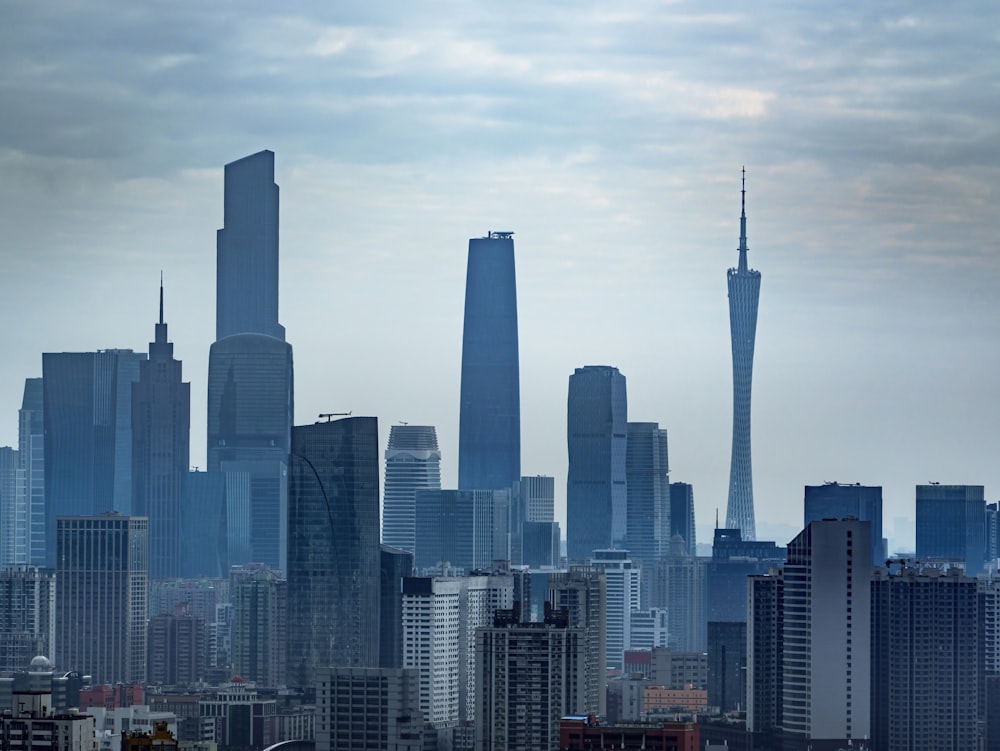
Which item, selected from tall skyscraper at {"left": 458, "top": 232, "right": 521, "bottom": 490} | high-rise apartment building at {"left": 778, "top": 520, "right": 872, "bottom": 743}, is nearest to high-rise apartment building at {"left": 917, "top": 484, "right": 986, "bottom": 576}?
high-rise apartment building at {"left": 778, "top": 520, "right": 872, "bottom": 743}

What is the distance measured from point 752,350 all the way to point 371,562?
35449 millimetres

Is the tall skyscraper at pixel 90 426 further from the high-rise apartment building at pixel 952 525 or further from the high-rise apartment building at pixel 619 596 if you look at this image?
the high-rise apartment building at pixel 952 525

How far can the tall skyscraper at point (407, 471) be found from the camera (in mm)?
85375

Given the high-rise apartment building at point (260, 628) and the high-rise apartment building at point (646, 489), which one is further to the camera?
the high-rise apartment building at point (646, 489)

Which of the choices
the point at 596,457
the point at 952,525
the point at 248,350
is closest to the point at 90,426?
the point at 248,350

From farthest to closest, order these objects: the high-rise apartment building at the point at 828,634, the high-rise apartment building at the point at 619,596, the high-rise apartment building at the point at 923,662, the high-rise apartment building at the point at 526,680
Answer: the high-rise apartment building at the point at 619,596 < the high-rise apartment building at the point at 923,662 < the high-rise apartment building at the point at 526,680 < the high-rise apartment building at the point at 828,634

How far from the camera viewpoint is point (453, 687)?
152ft

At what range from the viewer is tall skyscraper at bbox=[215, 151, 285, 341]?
330 ft

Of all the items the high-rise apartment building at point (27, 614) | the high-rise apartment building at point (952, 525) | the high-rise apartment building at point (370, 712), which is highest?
the high-rise apartment building at point (952, 525)

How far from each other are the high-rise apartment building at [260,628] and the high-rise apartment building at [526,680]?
1517 cm

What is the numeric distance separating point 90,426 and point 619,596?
25.0 m

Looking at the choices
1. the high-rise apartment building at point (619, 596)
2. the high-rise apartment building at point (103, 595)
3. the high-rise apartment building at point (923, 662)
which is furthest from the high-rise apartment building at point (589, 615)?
the high-rise apartment building at point (103, 595)

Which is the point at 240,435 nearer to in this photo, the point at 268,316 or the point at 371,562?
the point at 268,316

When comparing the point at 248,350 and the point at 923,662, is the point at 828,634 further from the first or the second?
the point at 248,350
